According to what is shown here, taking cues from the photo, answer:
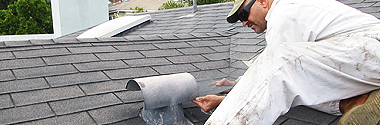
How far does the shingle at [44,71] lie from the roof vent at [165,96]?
0.82 meters

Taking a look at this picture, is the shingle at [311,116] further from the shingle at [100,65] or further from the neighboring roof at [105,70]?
the shingle at [100,65]

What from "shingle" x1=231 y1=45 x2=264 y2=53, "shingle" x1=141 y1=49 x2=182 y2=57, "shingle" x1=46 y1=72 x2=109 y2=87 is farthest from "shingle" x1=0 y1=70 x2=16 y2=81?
"shingle" x1=231 y1=45 x2=264 y2=53

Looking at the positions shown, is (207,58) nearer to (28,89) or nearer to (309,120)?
(309,120)

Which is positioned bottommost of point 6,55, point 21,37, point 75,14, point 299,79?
point 21,37

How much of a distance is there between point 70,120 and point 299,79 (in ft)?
4.21

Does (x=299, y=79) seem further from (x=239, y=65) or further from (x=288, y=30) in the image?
(x=239, y=65)

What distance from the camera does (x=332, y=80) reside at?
1.55 meters

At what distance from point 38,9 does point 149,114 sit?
17485mm

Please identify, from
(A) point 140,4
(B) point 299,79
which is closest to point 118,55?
(B) point 299,79

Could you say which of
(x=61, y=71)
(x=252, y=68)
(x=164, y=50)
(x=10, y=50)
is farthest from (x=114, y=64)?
(x=252, y=68)

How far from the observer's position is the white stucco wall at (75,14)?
11055 mm

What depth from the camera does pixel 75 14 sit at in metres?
11.9

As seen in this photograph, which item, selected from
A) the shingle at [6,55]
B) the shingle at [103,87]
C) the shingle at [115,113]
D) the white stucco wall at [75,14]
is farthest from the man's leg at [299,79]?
the white stucco wall at [75,14]

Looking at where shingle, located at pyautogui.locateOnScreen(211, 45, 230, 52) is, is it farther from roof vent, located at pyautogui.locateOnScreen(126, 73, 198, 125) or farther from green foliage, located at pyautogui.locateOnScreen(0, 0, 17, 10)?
green foliage, located at pyautogui.locateOnScreen(0, 0, 17, 10)
